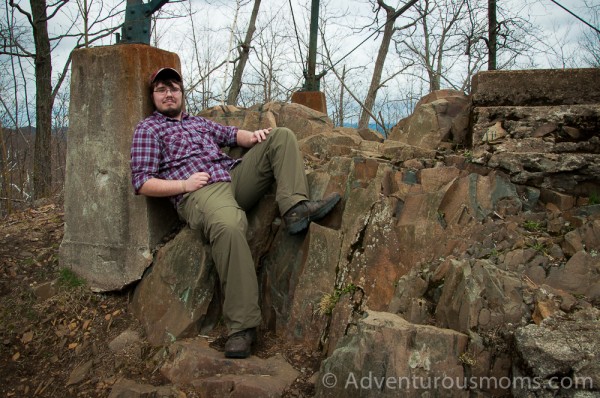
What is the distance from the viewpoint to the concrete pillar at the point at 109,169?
13.2ft

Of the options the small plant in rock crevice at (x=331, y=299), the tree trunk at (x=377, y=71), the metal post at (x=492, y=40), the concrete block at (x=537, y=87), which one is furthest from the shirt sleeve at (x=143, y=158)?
the tree trunk at (x=377, y=71)

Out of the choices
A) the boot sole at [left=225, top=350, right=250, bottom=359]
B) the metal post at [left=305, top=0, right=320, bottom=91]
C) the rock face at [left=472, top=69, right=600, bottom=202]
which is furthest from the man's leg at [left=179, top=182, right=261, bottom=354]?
the metal post at [left=305, top=0, right=320, bottom=91]

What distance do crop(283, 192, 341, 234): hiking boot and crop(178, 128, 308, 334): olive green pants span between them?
0.05m

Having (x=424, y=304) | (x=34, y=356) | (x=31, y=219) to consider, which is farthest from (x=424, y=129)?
(x=31, y=219)

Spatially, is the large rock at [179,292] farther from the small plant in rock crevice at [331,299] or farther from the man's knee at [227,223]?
the small plant in rock crevice at [331,299]

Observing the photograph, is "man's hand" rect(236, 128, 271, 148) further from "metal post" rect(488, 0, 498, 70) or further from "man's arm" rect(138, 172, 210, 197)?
"metal post" rect(488, 0, 498, 70)

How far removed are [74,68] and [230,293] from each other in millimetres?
2334

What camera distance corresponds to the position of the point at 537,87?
4.36m

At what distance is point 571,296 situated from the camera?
262cm

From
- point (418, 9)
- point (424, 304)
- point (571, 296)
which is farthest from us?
point (418, 9)

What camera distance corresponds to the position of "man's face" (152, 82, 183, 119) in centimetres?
395

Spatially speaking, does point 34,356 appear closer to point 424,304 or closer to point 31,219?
point 31,219

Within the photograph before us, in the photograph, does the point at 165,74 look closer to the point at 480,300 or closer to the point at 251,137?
the point at 251,137

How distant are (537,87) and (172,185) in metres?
3.18
